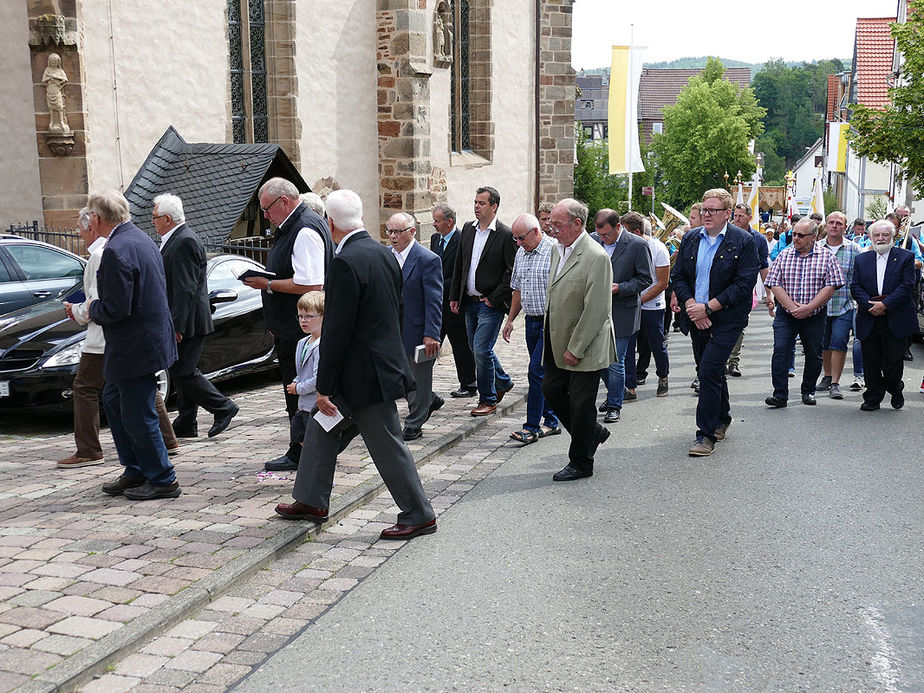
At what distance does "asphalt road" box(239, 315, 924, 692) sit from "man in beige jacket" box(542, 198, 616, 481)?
31 cm

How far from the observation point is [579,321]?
7.19 meters

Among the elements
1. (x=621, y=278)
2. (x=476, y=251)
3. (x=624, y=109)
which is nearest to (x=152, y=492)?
(x=476, y=251)

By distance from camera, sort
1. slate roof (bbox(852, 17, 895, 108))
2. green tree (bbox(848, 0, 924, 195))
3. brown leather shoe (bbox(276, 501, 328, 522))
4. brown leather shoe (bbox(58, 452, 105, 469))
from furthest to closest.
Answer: slate roof (bbox(852, 17, 895, 108)) < green tree (bbox(848, 0, 924, 195)) < brown leather shoe (bbox(58, 452, 105, 469)) < brown leather shoe (bbox(276, 501, 328, 522))

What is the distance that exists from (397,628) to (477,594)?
0.55 meters

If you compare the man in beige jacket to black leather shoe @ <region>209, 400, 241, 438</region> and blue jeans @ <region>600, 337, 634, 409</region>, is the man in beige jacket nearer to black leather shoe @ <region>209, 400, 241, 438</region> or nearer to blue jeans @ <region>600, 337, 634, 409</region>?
Result: blue jeans @ <region>600, 337, 634, 409</region>

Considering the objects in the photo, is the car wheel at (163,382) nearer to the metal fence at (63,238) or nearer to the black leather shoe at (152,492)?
the black leather shoe at (152,492)

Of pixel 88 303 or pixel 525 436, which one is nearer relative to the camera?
pixel 88 303

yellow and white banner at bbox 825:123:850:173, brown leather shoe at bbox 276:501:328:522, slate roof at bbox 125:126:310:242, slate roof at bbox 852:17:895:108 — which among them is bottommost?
brown leather shoe at bbox 276:501:328:522

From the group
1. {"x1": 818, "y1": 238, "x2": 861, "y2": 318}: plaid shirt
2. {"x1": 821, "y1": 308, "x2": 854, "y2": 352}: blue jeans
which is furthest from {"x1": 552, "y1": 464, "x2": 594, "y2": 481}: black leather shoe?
{"x1": 818, "y1": 238, "x2": 861, "y2": 318}: plaid shirt

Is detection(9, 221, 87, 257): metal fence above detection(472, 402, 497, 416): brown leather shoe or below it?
above

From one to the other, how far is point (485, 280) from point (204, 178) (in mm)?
6375

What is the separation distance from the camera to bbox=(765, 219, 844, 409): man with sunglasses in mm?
10305

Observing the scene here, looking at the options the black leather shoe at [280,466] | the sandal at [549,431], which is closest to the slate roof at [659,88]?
the sandal at [549,431]

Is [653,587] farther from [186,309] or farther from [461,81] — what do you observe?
[461,81]
